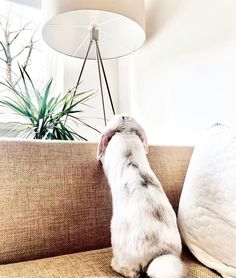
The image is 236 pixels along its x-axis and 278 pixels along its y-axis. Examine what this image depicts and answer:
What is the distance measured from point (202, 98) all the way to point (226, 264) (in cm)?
92

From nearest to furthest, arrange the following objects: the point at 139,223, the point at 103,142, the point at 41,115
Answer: the point at 139,223 → the point at 103,142 → the point at 41,115

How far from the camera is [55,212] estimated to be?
953 millimetres

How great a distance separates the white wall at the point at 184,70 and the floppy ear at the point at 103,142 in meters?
0.66

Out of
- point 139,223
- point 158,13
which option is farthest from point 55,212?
point 158,13

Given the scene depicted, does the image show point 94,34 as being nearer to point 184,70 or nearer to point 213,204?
point 184,70

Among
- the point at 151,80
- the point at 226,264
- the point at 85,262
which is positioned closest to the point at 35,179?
the point at 85,262

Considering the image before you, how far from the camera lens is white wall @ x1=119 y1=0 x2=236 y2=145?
1.42m

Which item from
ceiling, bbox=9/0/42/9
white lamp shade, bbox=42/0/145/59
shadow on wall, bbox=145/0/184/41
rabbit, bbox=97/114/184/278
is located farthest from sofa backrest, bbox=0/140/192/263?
ceiling, bbox=9/0/42/9

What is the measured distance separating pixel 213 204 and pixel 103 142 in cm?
40

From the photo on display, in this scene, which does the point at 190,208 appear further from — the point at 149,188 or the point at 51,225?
the point at 51,225

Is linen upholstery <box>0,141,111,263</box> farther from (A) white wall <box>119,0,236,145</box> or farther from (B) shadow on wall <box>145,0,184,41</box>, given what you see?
(B) shadow on wall <box>145,0,184,41</box>

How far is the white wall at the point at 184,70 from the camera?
4.67 ft

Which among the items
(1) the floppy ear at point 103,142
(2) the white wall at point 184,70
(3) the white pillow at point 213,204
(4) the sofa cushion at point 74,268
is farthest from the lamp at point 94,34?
(4) the sofa cushion at point 74,268

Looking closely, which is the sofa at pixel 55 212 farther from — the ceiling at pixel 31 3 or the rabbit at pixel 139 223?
the ceiling at pixel 31 3
